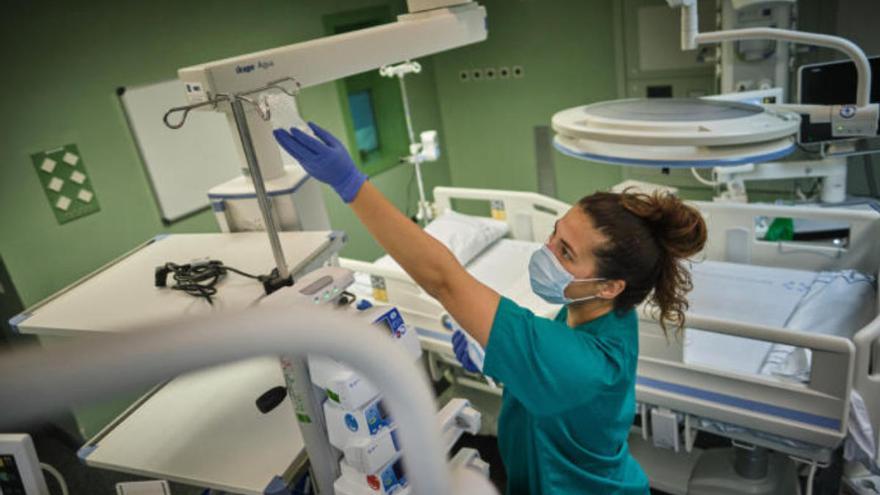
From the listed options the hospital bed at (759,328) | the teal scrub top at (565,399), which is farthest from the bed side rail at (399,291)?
the teal scrub top at (565,399)

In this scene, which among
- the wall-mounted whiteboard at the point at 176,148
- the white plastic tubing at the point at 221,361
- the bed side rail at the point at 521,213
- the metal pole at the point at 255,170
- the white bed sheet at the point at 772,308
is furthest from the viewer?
the bed side rail at the point at 521,213

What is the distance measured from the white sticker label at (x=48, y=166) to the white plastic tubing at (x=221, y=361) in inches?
115

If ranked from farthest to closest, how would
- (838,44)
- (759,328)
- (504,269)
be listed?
(504,269) → (759,328) → (838,44)

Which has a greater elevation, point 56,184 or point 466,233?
point 56,184

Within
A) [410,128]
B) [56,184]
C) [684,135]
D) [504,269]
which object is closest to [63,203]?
[56,184]

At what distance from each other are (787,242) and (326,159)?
97.2 inches

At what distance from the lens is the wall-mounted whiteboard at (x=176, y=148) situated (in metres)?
3.11

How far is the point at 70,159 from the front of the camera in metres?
2.86

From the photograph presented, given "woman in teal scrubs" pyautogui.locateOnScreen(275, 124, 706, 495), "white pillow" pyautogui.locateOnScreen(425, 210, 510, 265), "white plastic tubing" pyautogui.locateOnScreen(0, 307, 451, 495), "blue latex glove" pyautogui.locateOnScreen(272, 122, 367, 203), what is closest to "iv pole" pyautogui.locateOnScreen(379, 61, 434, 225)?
"white pillow" pyautogui.locateOnScreen(425, 210, 510, 265)

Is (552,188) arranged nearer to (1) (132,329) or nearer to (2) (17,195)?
(2) (17,195)

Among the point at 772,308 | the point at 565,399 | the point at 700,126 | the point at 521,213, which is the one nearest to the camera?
the point at 565,399

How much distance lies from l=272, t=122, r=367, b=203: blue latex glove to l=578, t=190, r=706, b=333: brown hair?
Result: 512 millimetres

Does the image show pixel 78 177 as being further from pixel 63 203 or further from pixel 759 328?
pixel 759 328

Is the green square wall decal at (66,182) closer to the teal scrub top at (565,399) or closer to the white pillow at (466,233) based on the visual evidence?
the white pillow at (466,233)
